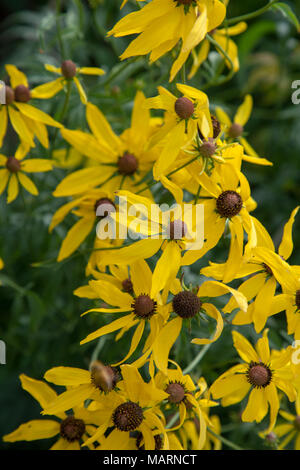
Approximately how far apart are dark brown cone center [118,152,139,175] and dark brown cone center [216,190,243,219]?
228 millimetres

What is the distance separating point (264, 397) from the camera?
35.1 inches

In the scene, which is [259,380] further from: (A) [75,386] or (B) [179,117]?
(B) [179,117]

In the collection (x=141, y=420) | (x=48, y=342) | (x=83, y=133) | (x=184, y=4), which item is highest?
(x=184, y=4)

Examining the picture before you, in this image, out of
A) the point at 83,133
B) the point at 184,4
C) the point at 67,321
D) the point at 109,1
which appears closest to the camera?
the point at 184,4

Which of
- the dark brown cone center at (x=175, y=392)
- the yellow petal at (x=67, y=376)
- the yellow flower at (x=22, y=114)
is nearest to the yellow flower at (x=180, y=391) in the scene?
the dark brown cone center at (x=175, y=392)

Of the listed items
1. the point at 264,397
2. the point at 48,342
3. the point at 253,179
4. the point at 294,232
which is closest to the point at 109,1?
the point at 253,179

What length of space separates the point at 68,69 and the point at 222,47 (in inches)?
12.3

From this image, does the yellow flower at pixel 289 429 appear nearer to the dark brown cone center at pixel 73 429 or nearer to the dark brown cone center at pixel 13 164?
the dark brown cone center at pixel 73 429

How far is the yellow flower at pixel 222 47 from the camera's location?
1.05 m

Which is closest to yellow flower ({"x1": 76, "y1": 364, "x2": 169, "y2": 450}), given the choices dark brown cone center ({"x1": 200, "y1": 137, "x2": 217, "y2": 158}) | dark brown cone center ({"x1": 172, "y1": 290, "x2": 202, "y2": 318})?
dark brown cone center ({"x1": 172, "y1": 290, "x2": 202, "y2": 318})

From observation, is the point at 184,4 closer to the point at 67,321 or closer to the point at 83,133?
the point at 83,133

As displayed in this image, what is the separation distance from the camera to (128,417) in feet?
2.67

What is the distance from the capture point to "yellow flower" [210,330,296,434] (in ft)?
2.83

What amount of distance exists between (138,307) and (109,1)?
1.01m
